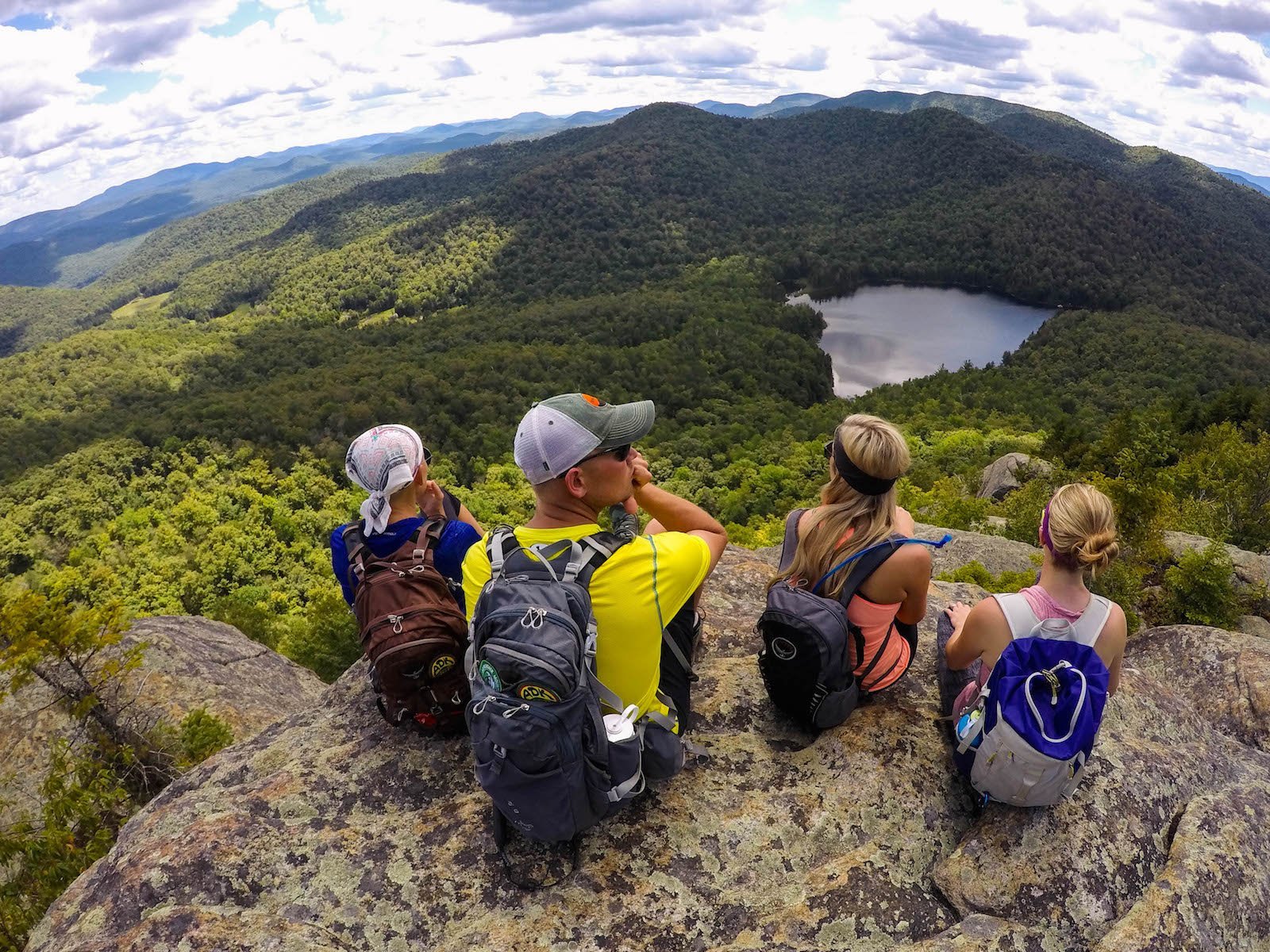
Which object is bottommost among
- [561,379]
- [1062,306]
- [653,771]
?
[1062,306]

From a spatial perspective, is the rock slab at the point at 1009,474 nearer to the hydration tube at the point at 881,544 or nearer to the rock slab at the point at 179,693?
the hydration tube at the point at 881,544

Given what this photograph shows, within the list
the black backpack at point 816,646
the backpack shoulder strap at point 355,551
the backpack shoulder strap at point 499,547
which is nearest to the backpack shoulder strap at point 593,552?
the backpack shoulder strap at point 499,547

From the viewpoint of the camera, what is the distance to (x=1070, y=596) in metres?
3.52

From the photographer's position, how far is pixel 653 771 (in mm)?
3561

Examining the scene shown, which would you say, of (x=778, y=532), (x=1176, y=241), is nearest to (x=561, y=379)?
(x=778, y=532)

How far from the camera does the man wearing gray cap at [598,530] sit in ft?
10.1

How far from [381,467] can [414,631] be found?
1035 mm

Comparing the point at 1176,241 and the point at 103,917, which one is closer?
the point at 103,917

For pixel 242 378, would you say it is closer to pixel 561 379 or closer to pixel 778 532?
pixel 561 379

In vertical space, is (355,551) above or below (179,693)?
above

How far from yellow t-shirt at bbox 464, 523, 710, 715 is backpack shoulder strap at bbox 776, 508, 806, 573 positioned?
1.12 m

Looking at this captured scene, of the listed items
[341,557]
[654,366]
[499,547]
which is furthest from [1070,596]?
[654,366]

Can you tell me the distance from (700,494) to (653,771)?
47.1 meters

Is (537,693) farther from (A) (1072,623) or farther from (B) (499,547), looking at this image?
(A) (1072,623)
